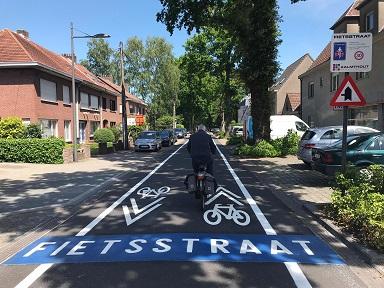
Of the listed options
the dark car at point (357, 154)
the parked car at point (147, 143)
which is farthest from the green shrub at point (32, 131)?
the dark car at point (357, 154)

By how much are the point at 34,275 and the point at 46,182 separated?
31.1 ft

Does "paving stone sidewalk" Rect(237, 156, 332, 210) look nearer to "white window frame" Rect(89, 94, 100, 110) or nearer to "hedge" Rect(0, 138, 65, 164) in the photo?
"hedge" Rect(0, 138, 65, 164)

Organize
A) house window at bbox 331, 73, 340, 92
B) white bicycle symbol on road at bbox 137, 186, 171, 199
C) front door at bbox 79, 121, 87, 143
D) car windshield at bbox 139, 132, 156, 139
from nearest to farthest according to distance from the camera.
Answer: white bicycle symbol on road at bbox 137, 186, 171, 199, house window at bbox 331, 73, 340, 92, car windshield at bbox 139, 132, 156, 139, front door at bbox 79, 121, 87, 143

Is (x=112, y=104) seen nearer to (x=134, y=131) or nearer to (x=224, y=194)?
(x=134, y=131)

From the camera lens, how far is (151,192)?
12.3 meters

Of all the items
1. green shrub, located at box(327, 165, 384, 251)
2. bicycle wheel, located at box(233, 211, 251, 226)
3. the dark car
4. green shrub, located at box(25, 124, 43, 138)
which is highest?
green shrub, located at box(25, 124, 43, 138)

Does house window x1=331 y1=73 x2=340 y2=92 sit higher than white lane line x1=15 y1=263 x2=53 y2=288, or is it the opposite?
house window x1=331 y1=73 x2=340 y2=92

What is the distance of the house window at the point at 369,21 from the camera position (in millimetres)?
24594

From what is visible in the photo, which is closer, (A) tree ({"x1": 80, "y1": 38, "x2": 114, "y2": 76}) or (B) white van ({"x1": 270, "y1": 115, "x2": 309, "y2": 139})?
(B) white van ({"x1": 270, "y1": 115, "x2": 309, "y2": 139})

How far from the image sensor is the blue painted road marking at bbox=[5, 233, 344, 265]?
612 cm

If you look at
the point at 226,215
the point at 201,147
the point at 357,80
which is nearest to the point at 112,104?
the point at 357,80

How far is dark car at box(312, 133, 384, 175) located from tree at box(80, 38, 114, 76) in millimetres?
79286

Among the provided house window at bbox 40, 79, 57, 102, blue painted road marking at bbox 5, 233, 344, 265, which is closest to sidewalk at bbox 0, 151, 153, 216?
blue painted road marking at bbox 5, 233, 344, 265

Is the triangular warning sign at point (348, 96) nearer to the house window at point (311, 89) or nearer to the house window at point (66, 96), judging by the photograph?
the house window at point (66, 96)
